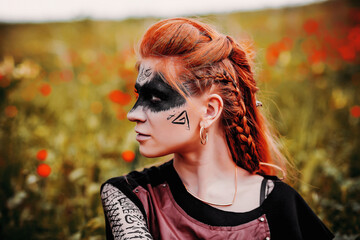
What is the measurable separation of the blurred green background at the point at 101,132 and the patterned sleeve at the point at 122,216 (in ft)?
1.77

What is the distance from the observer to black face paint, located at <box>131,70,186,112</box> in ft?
4.60

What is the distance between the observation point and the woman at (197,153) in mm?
1400

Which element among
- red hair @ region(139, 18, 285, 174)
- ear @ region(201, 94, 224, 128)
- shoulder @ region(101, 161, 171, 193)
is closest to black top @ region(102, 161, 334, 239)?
shoulder @ region(101, 161, 171, 193)

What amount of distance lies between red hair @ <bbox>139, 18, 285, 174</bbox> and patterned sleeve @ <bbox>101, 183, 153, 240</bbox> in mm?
546

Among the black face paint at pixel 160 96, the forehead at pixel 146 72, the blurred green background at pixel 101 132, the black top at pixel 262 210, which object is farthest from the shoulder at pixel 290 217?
the forehead at pixel 146 72

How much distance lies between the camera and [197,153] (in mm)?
1538

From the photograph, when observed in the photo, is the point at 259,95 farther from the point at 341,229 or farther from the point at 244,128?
the point at 341,229

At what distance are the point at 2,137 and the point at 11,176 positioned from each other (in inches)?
17.5

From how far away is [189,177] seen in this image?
1.58 meters

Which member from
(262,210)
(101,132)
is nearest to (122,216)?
(262,210)

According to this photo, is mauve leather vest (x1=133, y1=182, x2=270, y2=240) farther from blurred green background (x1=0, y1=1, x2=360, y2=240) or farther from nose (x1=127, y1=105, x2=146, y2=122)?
blurred green background (x1=0, y1=1, x2=360, y2=240)

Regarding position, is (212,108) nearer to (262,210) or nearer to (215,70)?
(215,70)

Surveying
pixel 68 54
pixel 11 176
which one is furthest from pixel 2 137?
pixel 68 54

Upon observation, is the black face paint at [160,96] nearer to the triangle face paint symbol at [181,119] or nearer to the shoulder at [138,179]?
the triangle face paint symbol at [181,119]
